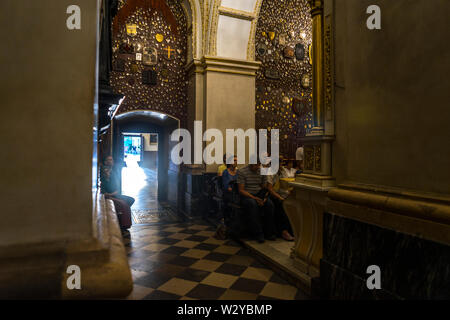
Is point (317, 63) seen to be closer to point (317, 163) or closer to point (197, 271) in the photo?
point (317, 163)

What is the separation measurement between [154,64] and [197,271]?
17.9ft

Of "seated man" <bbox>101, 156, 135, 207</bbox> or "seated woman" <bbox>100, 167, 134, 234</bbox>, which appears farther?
"seated man" <bbox>101, 156, 135, 207</bbox>

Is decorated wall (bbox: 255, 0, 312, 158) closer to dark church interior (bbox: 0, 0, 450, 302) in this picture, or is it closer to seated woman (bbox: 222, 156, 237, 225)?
dark church interior (bbox: 0, 0, 450, 302)

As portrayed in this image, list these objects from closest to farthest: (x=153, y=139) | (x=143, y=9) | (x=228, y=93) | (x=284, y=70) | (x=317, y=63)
Result: 1. (x=317, y=63)
2. (x=228, y=93)
3. (x=143, y=9)
4. (x=284, y=70)
5. (x=153, y=139)

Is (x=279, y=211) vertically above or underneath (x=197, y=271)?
above

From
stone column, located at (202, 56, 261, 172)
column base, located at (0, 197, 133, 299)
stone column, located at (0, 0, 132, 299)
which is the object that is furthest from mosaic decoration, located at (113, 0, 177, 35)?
column base, located at (0, 197, 133, 299)

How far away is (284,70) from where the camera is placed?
830 cm

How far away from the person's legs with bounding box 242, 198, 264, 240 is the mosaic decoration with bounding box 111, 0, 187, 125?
3668 mm

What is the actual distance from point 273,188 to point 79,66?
4.33 m

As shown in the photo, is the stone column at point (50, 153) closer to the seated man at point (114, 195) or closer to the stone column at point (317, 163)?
the stone column at point (317, 163)

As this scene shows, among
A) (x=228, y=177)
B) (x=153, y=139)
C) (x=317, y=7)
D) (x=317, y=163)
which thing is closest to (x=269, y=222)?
(x=228, y=177)

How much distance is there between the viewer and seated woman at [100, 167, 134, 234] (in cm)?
495

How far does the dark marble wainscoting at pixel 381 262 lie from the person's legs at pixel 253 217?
191 centimetres
